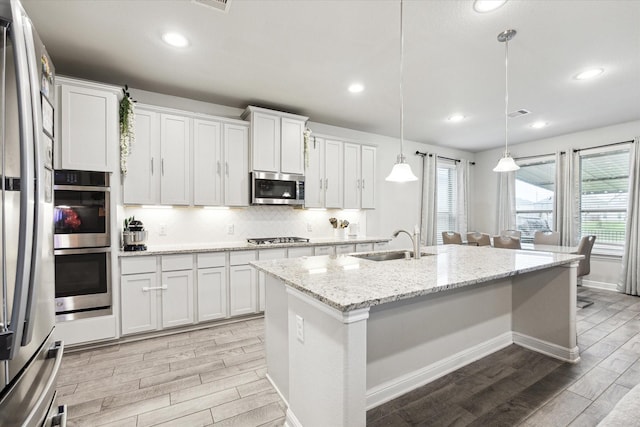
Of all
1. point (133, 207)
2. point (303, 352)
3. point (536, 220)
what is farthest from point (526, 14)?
point (536, 220)

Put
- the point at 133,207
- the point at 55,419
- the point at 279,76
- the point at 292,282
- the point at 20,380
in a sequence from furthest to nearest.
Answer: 1. the point at 133,207
2. the point at 279,76
3. the point at 292,282
4. the point at 55,419
5. the point at 20,380

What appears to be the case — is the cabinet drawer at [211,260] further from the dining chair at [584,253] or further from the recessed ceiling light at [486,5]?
the dining chair at [584,253]

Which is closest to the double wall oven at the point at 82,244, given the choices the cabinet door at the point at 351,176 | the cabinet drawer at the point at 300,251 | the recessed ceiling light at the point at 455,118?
the cabinet drawer at the point at 300,251

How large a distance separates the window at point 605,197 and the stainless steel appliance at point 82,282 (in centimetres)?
730

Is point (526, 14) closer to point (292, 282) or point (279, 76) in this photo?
point (279, 76)

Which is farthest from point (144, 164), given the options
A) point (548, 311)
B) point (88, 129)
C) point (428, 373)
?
point (548, 311)

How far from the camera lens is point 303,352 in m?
1.58

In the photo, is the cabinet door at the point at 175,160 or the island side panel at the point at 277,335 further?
the cabinet door at the point at 175,160

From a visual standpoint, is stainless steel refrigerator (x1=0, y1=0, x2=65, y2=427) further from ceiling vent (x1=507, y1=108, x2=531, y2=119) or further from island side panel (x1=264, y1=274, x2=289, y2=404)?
ceiling vent (x1=507, y1=108, x2=531, y2=119)

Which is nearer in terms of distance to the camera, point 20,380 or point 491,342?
point 20,380

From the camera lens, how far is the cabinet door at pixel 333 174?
15.0 ft

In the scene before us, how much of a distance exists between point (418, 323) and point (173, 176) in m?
3.01

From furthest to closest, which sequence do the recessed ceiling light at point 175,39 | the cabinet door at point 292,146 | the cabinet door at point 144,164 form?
the cabinet door at point 292,146, the cabinet door at point 144,164, the recessed ceiling light at point 175,39

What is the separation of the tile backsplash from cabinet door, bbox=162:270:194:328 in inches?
25.8
